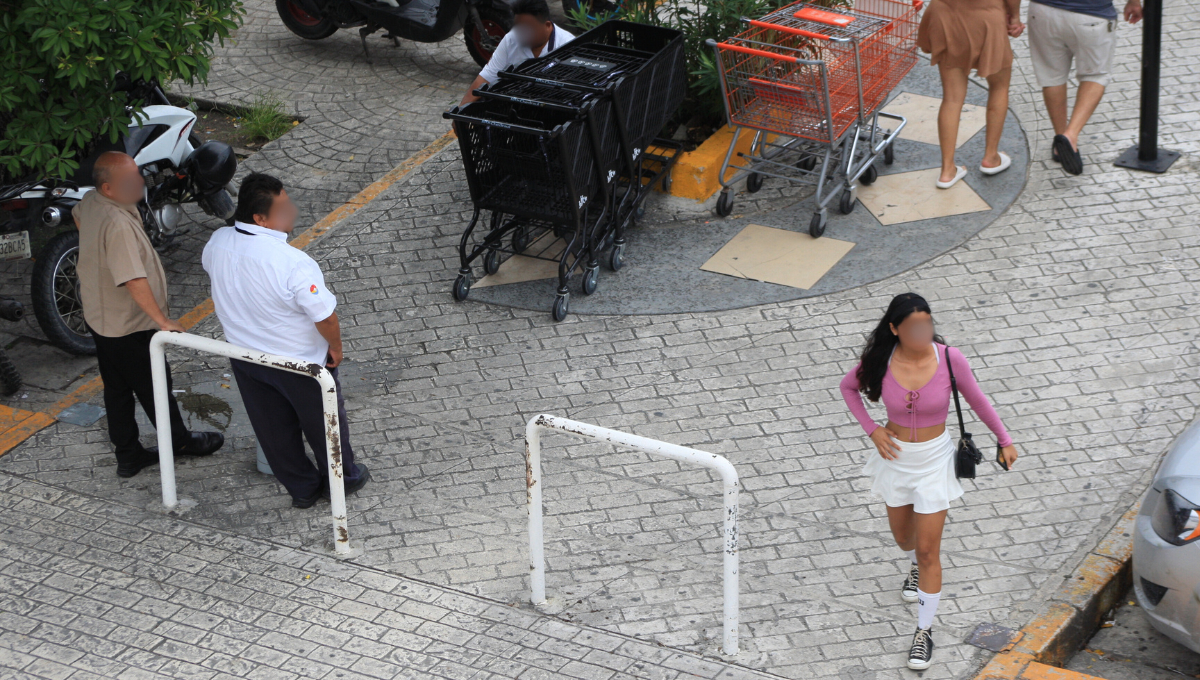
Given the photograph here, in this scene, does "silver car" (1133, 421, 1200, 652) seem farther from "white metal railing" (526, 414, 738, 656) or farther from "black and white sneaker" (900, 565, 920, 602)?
"white metal railing" (526, 414, 738, 656)

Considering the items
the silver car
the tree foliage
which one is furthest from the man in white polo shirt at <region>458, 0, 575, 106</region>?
the silver car

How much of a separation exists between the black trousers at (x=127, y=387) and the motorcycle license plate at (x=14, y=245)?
4.05 feet

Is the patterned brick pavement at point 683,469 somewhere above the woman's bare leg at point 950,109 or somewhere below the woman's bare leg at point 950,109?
below

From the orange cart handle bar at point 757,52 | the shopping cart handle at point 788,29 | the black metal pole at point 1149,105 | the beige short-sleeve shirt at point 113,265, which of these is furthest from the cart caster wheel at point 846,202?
the beige short-sleeve shirt at point 113,265

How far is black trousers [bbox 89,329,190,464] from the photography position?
6.07m

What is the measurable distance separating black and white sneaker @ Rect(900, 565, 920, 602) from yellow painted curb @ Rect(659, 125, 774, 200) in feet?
13.2

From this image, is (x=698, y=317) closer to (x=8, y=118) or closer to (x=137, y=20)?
(x=137, y=20)

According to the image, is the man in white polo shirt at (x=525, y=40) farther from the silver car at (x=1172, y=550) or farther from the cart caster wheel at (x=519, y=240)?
the silver car at (x=1172, y=550)

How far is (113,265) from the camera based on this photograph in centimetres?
576

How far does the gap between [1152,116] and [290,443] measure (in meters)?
6.34

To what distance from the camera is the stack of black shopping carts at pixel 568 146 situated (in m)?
7.34

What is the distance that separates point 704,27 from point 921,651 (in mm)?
5592

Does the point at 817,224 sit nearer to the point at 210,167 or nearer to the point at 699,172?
the point at 699,172

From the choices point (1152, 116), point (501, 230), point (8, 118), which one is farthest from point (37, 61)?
point (1152, 116)
